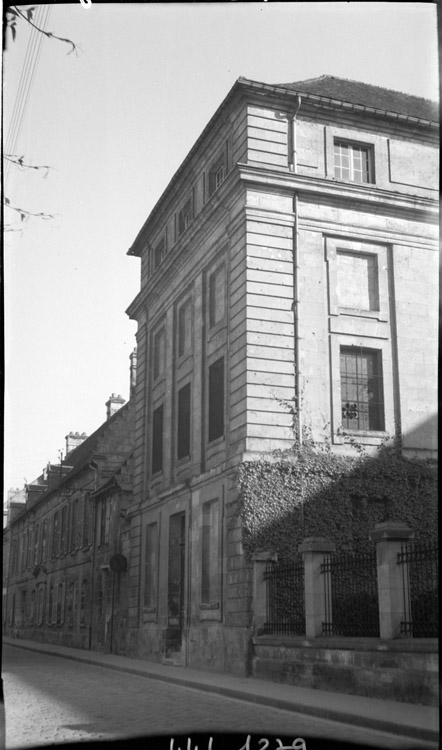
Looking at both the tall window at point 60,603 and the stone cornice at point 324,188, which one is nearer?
the stone cornice at point 324,188

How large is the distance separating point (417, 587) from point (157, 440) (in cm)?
1035

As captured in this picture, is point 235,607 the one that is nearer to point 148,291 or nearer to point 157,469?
point 157,469

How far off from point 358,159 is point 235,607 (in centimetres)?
1094

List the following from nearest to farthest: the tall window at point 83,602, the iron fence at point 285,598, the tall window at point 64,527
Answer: the iron fence at point 285,598 → the tall window at point 83,602 → the tall window at point 64,527

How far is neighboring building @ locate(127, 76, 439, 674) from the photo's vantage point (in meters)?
17.5

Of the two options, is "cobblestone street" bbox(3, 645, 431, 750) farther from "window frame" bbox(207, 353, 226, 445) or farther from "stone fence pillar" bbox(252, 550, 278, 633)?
"window frame" bbox(207, 353, 226, 445)

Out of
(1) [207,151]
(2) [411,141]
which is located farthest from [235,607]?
(2) [411,141]

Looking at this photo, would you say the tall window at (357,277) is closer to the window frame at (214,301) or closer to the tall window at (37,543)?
the window frame at (214,301)

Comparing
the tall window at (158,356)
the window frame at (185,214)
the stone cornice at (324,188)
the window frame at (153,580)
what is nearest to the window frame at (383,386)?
the stone cornice at (324,188)

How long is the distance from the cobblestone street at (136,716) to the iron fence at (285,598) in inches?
94.3

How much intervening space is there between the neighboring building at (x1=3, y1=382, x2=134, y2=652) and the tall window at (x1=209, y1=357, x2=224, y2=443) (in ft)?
26.2

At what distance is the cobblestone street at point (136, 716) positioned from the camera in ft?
26.2

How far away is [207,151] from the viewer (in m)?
18.7

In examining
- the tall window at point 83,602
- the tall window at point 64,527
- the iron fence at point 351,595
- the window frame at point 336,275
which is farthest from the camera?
the tall window at point 64,527
